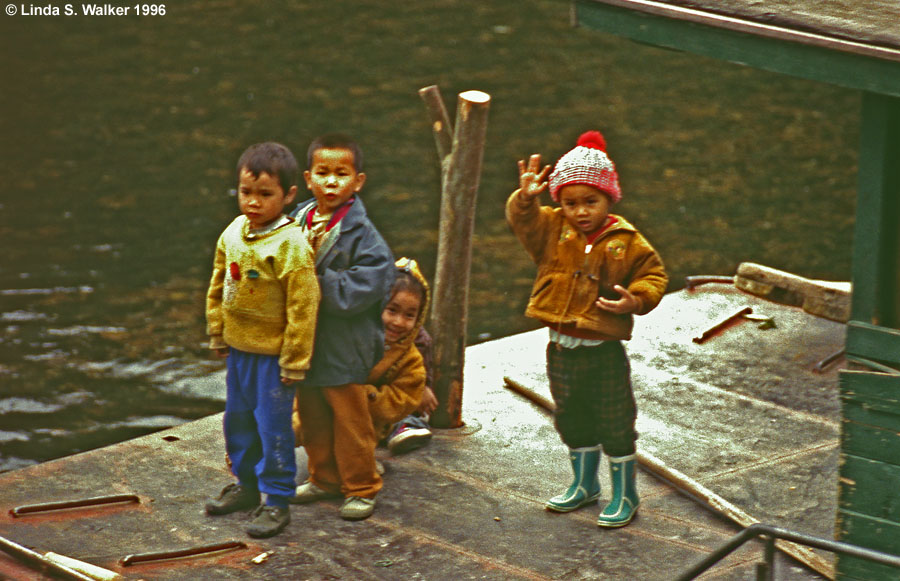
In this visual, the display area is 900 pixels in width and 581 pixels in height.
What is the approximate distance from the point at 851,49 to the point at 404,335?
316 cm

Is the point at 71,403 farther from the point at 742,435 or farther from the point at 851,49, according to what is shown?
the point at 851,49

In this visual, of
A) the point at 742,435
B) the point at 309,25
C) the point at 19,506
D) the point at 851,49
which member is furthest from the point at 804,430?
the point at 309,25

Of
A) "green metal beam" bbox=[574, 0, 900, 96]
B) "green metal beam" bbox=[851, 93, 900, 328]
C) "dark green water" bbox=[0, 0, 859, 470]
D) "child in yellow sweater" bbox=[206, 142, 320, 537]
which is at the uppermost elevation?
"green metal beam" bbox=[574, 0, 900, 96]

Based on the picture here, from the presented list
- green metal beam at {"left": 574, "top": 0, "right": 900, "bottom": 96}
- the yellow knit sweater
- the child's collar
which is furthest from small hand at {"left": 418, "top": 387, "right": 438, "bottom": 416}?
green metal beam at {"left": 574, "top": 0, "right": 900, "bottom": 96}

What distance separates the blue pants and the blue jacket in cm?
24

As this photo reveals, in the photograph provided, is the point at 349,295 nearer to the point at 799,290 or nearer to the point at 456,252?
the point at 456,252

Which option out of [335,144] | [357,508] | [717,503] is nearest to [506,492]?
[357,508]

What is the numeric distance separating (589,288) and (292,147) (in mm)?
10970

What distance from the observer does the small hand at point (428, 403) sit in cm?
830

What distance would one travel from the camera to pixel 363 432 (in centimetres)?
717

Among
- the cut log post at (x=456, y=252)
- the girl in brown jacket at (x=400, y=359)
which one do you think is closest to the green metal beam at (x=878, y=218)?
the girl in brown jacket at (x=400, y=359)

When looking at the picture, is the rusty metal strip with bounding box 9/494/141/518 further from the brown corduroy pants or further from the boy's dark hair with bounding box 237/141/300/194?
the boy's dark hair with bounding box 237/141/300/194

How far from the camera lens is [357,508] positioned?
7.18 m

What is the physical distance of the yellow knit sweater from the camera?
6.59 m
